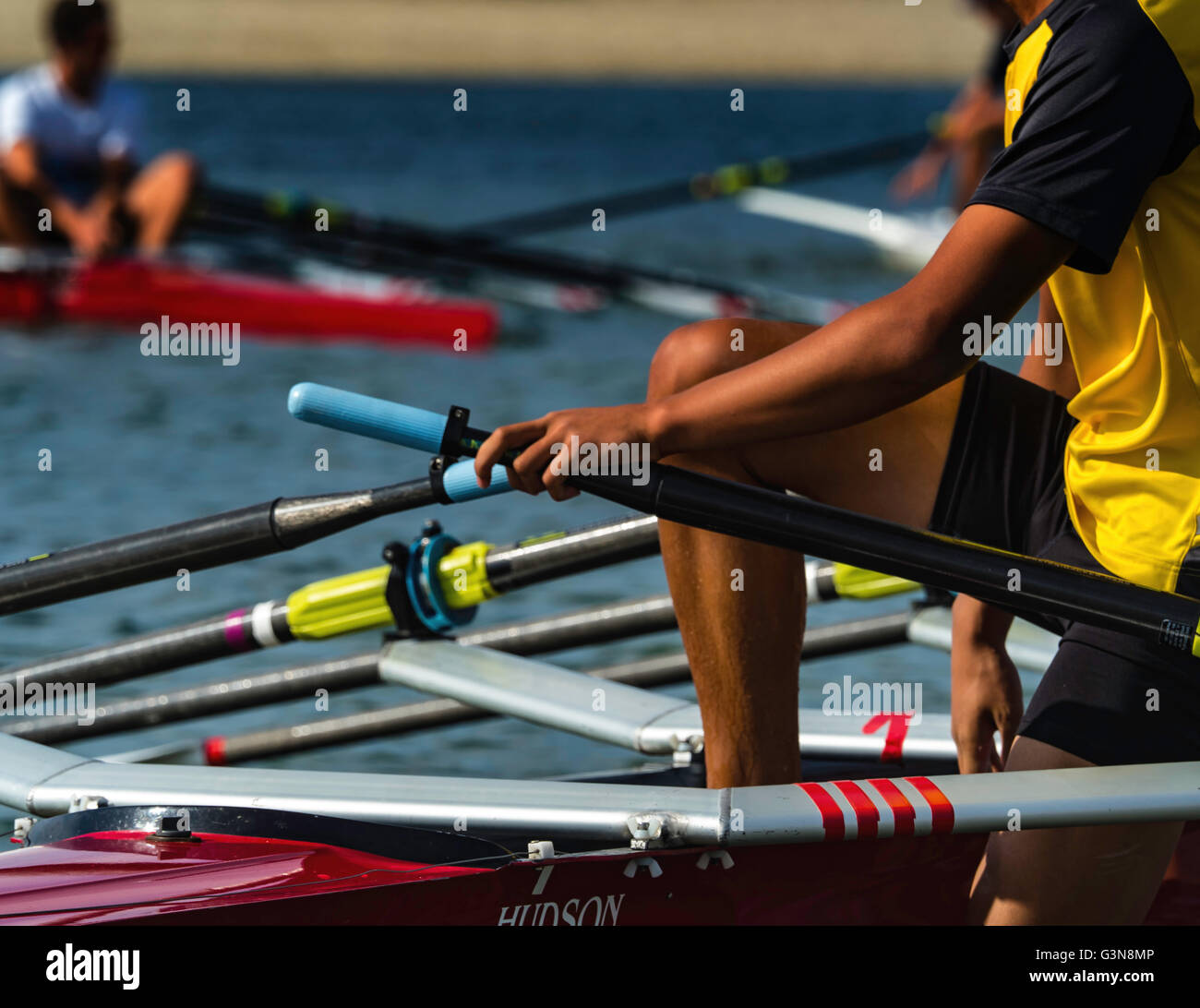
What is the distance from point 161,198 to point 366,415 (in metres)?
7.13

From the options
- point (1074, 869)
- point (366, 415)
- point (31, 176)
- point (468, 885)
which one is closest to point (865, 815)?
point (1074, 869)

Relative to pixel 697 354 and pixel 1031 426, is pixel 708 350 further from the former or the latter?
pixel 1031 426

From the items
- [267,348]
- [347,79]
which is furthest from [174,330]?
[347,79]

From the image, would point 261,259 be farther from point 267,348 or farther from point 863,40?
point 863,40

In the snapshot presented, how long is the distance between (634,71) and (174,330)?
4947 cm

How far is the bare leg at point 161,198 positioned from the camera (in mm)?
8758

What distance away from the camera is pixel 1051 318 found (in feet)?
8.07

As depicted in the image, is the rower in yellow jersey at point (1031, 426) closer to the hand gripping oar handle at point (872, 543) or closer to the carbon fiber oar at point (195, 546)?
the hand gripping oar handle at point (872, 543)

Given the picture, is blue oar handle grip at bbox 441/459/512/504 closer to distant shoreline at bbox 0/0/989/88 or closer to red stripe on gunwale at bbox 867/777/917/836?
red stripe on gunwale at bbox 867/777/917/836

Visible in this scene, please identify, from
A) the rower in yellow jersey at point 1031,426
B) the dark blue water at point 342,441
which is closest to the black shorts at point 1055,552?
the rower in yellow jersey at point 1031,426
